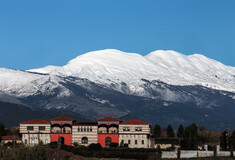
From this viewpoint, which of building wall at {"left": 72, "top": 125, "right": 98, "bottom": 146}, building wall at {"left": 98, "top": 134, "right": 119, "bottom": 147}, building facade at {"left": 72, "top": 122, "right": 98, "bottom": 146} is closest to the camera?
building wall at {"left": 98, "top": 134, "right": 119, "bottom": 147}

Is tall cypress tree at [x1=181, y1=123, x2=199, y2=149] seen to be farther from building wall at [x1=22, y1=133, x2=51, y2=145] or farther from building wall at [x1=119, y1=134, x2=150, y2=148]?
building wall at [x1=22, y1=133, x2=51, y2=145]

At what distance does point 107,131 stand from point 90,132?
5780 millimetres

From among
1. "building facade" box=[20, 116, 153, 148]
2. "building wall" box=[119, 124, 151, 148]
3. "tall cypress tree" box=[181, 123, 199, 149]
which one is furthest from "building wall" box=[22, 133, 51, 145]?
"tall cypress tree" box=[181, 123, 199, 149]

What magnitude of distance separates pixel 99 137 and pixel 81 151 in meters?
55.0

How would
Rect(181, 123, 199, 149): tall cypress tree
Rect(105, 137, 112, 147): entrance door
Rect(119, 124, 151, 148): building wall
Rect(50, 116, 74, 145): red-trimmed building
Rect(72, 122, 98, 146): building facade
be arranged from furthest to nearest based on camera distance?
Rect(181, 123, 199, 149): tall cypress tree < Rect(50, 116, 74, 145): red-trimmed building < Rect(72, 122, 98, 146): building facade < Rect(105, 137, 112, 147): entrance door < Rect(119, 124, 151, 148): building wall

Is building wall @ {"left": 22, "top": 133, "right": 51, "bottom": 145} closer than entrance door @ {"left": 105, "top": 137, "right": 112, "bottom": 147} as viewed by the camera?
No

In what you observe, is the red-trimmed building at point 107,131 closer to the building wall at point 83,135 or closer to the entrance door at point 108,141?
the entrance door at point 108,141

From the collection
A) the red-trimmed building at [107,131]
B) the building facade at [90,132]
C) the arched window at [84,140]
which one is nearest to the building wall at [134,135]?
the building facade at [90,132]

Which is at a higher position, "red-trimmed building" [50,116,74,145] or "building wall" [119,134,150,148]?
"red-trimmed building" [50,116,74,145]

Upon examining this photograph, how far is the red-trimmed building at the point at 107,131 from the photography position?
17312 centimetres

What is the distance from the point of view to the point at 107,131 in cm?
17512

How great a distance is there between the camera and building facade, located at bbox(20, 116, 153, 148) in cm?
17300

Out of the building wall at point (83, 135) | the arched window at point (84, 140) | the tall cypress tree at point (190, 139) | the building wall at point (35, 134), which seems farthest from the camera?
the tall cypress tree at point (190, 139)

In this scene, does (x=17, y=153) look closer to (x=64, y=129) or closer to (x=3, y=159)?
(x=3, y=159)
